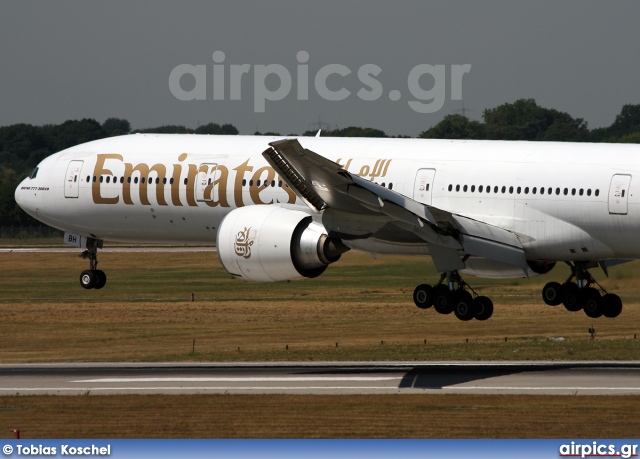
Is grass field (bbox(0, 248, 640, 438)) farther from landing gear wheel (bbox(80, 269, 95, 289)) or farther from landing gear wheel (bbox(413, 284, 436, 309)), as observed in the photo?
landing gear wheel (bbox(413, 284, 436, 309))

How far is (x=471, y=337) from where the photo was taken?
5581 centimetres

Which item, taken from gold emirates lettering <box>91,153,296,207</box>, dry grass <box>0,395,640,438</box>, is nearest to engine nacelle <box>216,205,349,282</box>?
gold emirates lettering <box>91,153,296,207</box>

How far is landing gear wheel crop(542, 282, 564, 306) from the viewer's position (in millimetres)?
45719

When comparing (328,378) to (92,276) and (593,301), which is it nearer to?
(593,301)

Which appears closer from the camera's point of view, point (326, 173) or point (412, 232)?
point (326, 173)

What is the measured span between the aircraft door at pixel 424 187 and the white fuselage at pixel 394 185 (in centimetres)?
3

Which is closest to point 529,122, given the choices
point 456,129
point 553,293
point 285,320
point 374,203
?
point 456,129

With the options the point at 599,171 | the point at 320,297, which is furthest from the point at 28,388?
the point at 320,297

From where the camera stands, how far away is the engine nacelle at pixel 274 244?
3953 cm

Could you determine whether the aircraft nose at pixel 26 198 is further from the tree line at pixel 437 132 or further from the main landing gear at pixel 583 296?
the tree line at pixel 437 132

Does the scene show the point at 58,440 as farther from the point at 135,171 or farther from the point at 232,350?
the point at 232,350

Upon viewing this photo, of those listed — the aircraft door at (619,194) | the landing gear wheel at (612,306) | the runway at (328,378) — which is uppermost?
the aircraft door at (619,194)

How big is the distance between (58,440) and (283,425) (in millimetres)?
5809

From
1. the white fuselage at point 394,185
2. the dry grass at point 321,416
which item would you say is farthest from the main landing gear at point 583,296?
the dry grass at point 321,416
